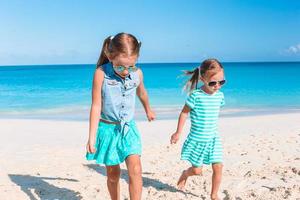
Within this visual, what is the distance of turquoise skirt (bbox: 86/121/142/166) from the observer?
3627mm

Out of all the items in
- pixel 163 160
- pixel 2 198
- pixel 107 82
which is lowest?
pixel 2 198

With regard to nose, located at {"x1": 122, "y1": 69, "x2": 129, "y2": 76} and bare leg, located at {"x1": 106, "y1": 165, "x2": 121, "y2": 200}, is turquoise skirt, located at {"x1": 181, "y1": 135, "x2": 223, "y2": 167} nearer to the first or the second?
bare leg, located at {"x1": 106, "y1": 165, "x2": 121, "y2": 200}

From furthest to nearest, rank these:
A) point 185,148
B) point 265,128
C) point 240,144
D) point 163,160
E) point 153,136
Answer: point 265,128, point 153,136, point 240,144, point 163,160, point 185,148

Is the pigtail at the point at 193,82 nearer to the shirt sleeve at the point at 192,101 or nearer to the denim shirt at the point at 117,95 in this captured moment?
the shirt sleeve at the point at 192,101

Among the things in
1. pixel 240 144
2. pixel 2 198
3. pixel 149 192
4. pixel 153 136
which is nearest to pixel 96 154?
pixel 149 192

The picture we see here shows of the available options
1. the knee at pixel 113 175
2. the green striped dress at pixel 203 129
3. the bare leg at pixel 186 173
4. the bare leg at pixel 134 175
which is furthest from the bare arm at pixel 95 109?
the bare leg at pixel 186 173

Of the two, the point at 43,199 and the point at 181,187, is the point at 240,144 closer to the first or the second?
the point at 181,187

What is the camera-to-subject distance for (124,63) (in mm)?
3473

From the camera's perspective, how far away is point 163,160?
655 cm

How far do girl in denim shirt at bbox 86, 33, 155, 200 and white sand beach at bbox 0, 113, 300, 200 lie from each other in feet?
3.64

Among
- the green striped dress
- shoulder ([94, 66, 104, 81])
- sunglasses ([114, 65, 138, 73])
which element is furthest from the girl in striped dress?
shoulder ([94, 66, 104, 81])

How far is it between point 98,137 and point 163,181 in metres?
1.77

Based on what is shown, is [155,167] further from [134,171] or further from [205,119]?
[134,171]

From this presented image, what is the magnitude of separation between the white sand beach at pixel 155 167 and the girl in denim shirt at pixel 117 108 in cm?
111
